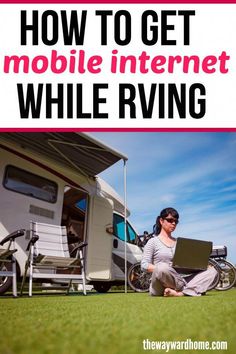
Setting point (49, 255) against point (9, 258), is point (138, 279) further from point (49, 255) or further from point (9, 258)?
point (9, 258)

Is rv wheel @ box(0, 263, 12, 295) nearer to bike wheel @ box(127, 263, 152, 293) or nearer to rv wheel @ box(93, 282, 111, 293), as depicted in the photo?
bike wheel @ box(127, 263, 152, 293)

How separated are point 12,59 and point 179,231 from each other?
5.82ft

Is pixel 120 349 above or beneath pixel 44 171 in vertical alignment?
beneath

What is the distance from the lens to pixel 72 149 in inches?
190

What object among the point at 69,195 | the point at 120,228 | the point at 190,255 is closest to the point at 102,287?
the point at 120,228

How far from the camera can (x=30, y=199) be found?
442 centimetres

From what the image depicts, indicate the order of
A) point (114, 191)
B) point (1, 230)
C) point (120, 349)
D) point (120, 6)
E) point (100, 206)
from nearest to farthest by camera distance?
1. point (120, 349)
2. point (120, 6)
3. point (1, 230)
4. point (100, 206)
5. point (114, 191)

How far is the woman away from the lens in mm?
3055

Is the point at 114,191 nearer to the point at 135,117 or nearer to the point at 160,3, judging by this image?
the point at 135,117

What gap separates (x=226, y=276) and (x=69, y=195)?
8.28 feet

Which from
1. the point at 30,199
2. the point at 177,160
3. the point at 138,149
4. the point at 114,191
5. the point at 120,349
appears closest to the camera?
the point at 120,349

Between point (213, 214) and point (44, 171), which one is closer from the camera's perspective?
point (213, 214)

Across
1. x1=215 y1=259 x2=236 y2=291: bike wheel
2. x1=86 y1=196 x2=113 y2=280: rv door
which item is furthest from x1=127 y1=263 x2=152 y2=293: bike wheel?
x1=215 y1=259 x2=236 y2=291: bike wheel

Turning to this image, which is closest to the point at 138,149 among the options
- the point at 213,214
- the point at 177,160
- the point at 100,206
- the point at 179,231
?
the point at 177,160
